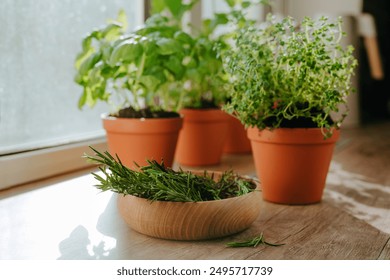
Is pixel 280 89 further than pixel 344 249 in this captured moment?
Yes

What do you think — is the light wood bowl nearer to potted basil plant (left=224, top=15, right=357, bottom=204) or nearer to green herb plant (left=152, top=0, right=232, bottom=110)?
potted basil plant (left=224, top=15, right=357, bottom=204)

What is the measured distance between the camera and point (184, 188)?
32.5 inches

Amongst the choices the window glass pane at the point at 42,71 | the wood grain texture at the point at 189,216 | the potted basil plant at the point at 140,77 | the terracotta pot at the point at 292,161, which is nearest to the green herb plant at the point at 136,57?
the potted basil plant at the point at 140,77

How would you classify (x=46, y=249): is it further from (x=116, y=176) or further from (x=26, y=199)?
(x=26, y=199)

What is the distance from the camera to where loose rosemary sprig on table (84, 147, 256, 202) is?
2.64 ft

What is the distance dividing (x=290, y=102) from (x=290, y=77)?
0.16ft

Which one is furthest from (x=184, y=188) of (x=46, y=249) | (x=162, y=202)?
(x=46, y=249)

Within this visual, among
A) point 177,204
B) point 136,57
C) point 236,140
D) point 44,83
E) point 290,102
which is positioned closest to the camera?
point 177,204

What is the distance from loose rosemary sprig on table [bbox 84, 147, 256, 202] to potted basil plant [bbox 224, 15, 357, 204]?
6.7 inches

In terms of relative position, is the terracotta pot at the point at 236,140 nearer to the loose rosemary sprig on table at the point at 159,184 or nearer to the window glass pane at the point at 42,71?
the window glass pane at the point at 42,71

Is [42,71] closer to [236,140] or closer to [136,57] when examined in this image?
[136,57]

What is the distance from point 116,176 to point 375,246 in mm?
411

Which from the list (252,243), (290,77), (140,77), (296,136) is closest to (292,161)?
(296,136)

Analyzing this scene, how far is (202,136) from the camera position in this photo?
54.4 inches
